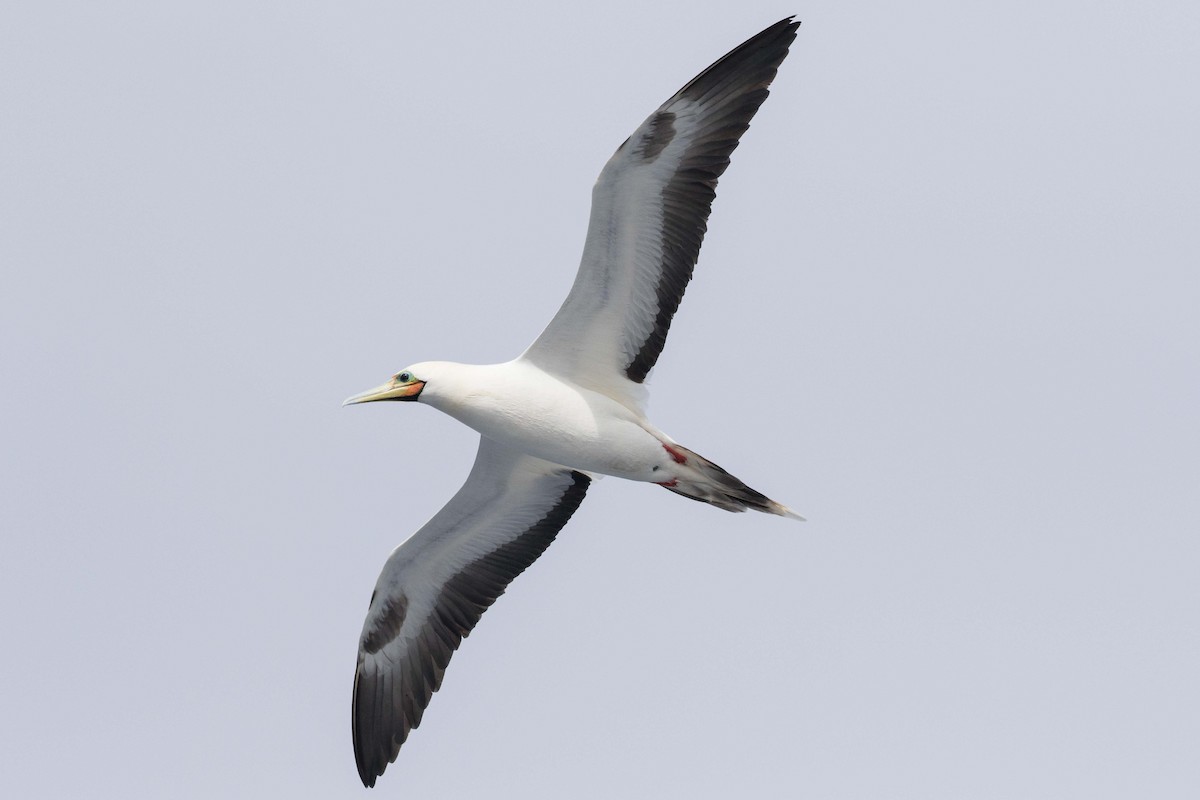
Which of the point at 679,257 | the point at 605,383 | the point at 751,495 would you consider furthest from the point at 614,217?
the point at 751,495

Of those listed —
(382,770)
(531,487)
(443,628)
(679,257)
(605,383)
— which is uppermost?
(679,257)

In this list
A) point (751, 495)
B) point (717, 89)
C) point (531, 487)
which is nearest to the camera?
point (717, 89)

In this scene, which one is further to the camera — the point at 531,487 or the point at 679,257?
the point at 531,487

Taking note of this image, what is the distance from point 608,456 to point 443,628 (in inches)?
133

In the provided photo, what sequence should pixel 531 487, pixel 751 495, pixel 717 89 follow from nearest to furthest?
pixel 717 89 → pixel 751 495 → pixel 531 487

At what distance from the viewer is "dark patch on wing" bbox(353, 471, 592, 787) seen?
19.2 m

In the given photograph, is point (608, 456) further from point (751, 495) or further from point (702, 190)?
point (702, 190)

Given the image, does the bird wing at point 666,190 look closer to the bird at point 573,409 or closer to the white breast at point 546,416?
the bird at point 573,409

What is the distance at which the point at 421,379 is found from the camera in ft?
55.4

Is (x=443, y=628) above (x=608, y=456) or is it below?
below

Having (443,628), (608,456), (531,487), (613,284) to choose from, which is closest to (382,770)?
(443,628)

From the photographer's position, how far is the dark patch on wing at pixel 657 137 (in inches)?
640

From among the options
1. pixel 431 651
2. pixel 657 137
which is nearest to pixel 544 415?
pixel 657 137

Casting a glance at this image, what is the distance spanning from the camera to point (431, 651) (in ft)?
63.6
